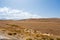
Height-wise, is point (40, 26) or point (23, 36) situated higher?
point (23, 36)

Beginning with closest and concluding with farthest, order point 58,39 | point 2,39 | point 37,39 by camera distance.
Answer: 1. point 2,39
2. point 37,39
3. point 58,39

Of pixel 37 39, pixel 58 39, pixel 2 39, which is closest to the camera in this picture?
pixel 2 39

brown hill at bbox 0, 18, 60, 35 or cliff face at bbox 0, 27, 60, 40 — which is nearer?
cliff face at bbox 0, 27, 60, 40

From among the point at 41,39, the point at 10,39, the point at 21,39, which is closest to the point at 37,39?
the point at 41,39

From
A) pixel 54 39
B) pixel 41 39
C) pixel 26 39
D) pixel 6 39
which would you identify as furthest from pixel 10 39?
pixel 54 39

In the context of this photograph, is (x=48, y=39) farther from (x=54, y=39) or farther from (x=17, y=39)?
(x=17, y=39)

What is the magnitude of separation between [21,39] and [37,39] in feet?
5.22

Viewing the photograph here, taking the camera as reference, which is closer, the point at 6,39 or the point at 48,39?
the point at 6,39

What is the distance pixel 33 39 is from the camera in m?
18.3

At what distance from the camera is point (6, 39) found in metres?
17.4

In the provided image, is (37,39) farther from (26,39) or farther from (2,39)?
(2,39)

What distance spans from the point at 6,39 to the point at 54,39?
513 centimetres

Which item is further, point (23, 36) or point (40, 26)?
point (40, 26)

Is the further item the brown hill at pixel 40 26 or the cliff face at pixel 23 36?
the brown hill at pixel 40 26
